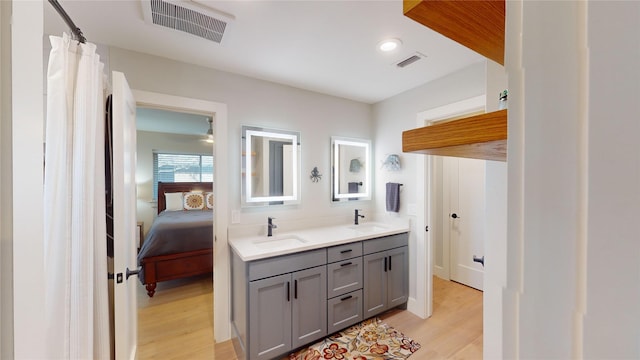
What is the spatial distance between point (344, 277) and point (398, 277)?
688 millimetres

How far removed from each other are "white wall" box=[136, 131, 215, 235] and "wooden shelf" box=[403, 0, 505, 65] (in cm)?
585

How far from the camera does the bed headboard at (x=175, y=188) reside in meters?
5.01

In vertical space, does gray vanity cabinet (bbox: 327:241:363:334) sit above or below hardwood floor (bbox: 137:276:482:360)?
above

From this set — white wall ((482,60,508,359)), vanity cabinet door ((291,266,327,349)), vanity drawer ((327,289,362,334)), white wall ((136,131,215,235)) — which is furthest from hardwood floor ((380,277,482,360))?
white wall ((136,131,215,235))

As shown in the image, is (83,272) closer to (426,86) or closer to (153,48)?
(153,48)

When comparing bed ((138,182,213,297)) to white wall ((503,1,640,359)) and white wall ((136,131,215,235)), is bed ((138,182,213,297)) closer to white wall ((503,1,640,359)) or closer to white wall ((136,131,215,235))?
white wall ((136,131,215,235))

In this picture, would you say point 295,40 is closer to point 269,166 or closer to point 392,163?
point 269,166

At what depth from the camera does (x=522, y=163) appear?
0.25 m

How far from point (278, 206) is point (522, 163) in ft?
7.32

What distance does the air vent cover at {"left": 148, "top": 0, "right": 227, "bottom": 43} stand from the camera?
4.33 feet

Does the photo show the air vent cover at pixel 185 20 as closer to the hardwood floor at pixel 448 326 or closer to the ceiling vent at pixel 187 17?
the ceiling vent at pixel 187 17

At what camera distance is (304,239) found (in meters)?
2.12

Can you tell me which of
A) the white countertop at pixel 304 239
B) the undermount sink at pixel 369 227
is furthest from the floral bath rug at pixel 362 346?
the undermount sink at pixel 369 227

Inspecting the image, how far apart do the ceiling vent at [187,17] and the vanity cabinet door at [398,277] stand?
88.3 inches
